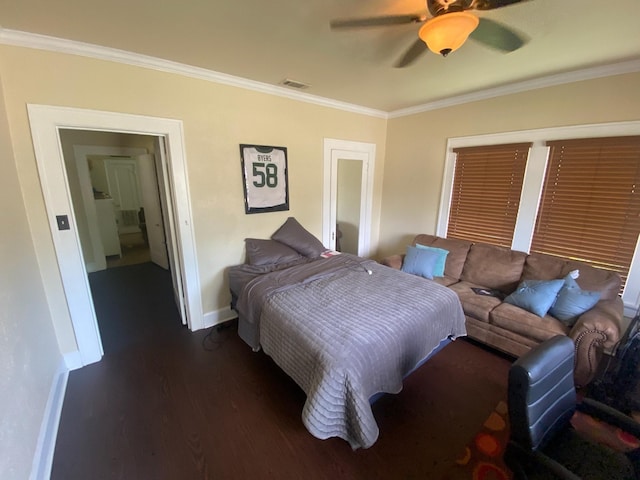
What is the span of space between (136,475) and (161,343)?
1.31 meters

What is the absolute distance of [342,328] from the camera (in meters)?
1.71

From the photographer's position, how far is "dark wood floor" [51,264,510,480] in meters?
1.53

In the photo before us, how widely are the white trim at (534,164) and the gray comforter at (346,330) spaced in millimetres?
1436

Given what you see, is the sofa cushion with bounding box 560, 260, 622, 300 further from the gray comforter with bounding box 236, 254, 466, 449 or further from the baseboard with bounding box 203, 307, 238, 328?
the baseboard with bounding box 203, 307, 238, 328

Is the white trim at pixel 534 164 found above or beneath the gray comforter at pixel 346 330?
above

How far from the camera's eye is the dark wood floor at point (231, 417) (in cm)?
153

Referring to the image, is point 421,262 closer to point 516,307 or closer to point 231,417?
point 516,307

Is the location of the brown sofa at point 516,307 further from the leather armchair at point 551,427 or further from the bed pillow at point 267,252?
the bed pillow at point 267,252

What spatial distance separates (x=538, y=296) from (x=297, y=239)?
7.96ft

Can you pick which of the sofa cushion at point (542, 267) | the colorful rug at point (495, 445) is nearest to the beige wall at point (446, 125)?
the sofa cushion at point (542, 267)

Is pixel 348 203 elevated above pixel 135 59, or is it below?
below

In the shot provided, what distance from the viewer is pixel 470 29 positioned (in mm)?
1302

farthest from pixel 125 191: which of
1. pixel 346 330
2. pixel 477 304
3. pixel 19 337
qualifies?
pixel 477 304

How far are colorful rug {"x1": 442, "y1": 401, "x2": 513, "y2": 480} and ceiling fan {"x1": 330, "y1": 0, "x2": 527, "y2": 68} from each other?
2.28 metres
